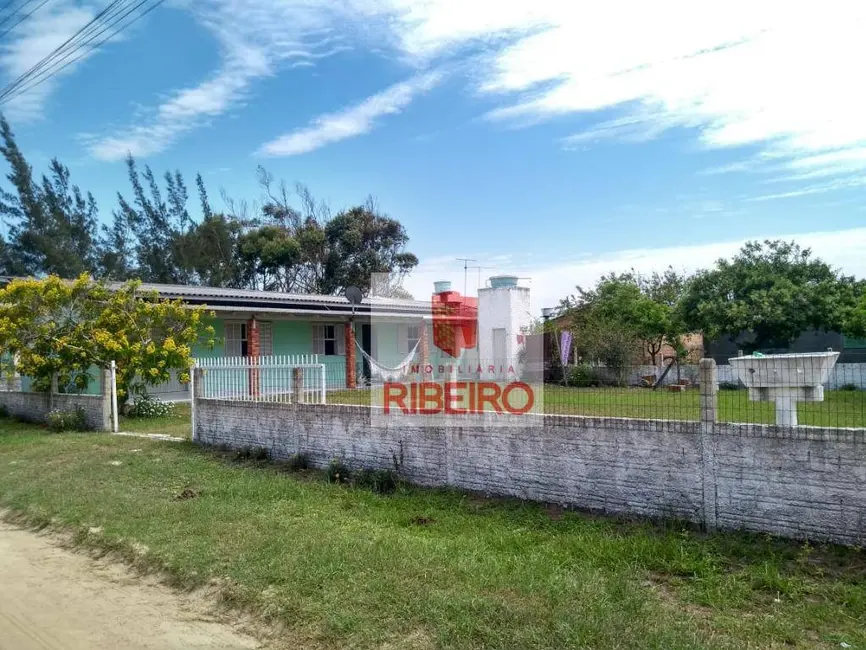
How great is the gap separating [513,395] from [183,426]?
823cm

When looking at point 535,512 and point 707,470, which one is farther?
point 535,512

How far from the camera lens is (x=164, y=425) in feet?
45.5

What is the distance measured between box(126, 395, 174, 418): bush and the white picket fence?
13.1 ft

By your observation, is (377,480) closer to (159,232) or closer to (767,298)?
(767,298)

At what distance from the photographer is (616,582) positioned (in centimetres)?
460

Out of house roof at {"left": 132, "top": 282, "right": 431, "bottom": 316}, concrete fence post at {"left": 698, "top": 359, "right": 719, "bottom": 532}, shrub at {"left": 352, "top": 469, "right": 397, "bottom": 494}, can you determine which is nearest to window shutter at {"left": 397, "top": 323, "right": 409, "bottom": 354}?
house roof at {"left": 132, "top": 282, "right": 431, "bottom": 316}

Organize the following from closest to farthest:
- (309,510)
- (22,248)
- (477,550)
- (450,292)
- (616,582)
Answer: (616,582) → (477,550) → (309,510) → (450,292) → (22,248)

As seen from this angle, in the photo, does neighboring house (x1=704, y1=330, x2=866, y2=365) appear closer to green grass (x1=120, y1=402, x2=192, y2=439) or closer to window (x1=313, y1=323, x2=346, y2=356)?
window (x1=313, y1=323, x2=346, y2=356)

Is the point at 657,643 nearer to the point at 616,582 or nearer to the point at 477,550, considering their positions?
the point at 616,582

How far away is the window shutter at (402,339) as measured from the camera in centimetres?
2431

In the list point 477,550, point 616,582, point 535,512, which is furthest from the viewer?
point 535,512

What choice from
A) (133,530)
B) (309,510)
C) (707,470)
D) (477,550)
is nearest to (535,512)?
(477,550)

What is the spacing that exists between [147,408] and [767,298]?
1786cm

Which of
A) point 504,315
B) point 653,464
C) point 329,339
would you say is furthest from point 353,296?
point 653,464
